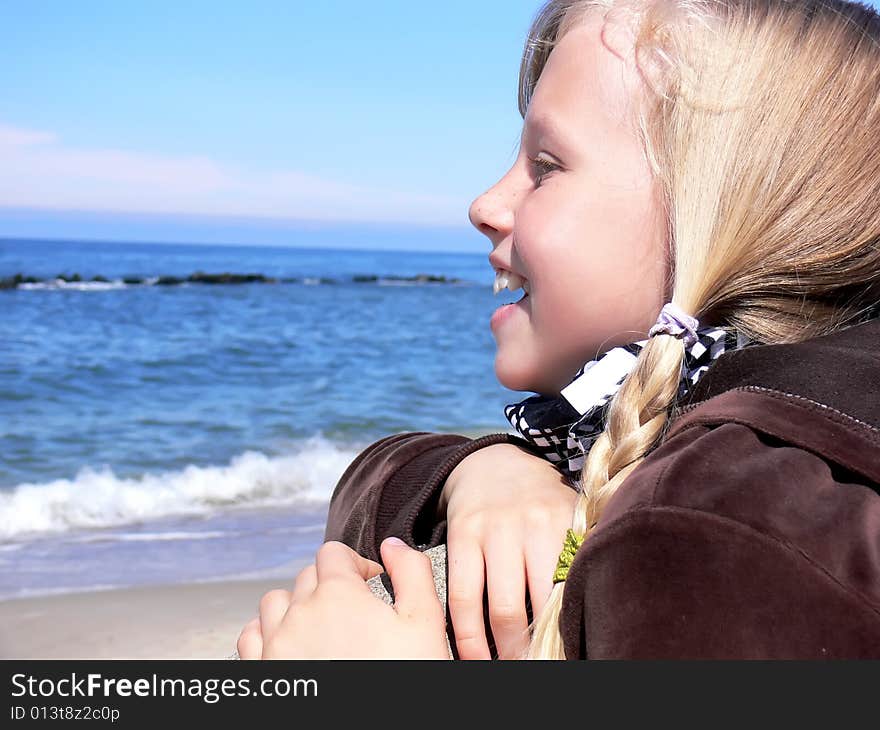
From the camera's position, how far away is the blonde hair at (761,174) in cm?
133

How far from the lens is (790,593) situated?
0.86 meters

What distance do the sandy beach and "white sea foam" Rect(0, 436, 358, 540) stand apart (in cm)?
146

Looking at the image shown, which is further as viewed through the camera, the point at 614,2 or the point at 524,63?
the point at 524,63

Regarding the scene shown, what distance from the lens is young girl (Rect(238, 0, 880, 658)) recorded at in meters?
0.88

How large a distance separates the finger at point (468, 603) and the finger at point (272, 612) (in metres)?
0.23

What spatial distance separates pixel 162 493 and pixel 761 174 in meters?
6.14

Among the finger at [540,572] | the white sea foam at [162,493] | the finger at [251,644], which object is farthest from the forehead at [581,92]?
the white sea foam at [162,493]

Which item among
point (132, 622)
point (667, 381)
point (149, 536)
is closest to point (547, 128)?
point (667, 381)

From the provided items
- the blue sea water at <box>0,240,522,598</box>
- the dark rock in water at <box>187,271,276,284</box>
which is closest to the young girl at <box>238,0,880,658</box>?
the blue sea water at <box>0,240,522,598</box>

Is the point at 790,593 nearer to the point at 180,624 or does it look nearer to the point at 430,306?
the point at 180,624

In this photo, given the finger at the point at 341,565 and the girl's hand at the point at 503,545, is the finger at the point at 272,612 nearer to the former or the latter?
the finger at the point at 341,565

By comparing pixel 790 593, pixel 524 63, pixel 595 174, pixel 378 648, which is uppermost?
pixel 524 63

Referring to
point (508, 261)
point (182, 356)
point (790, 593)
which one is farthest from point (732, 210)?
point (182, 356)

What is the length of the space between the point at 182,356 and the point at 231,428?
4377 mm
